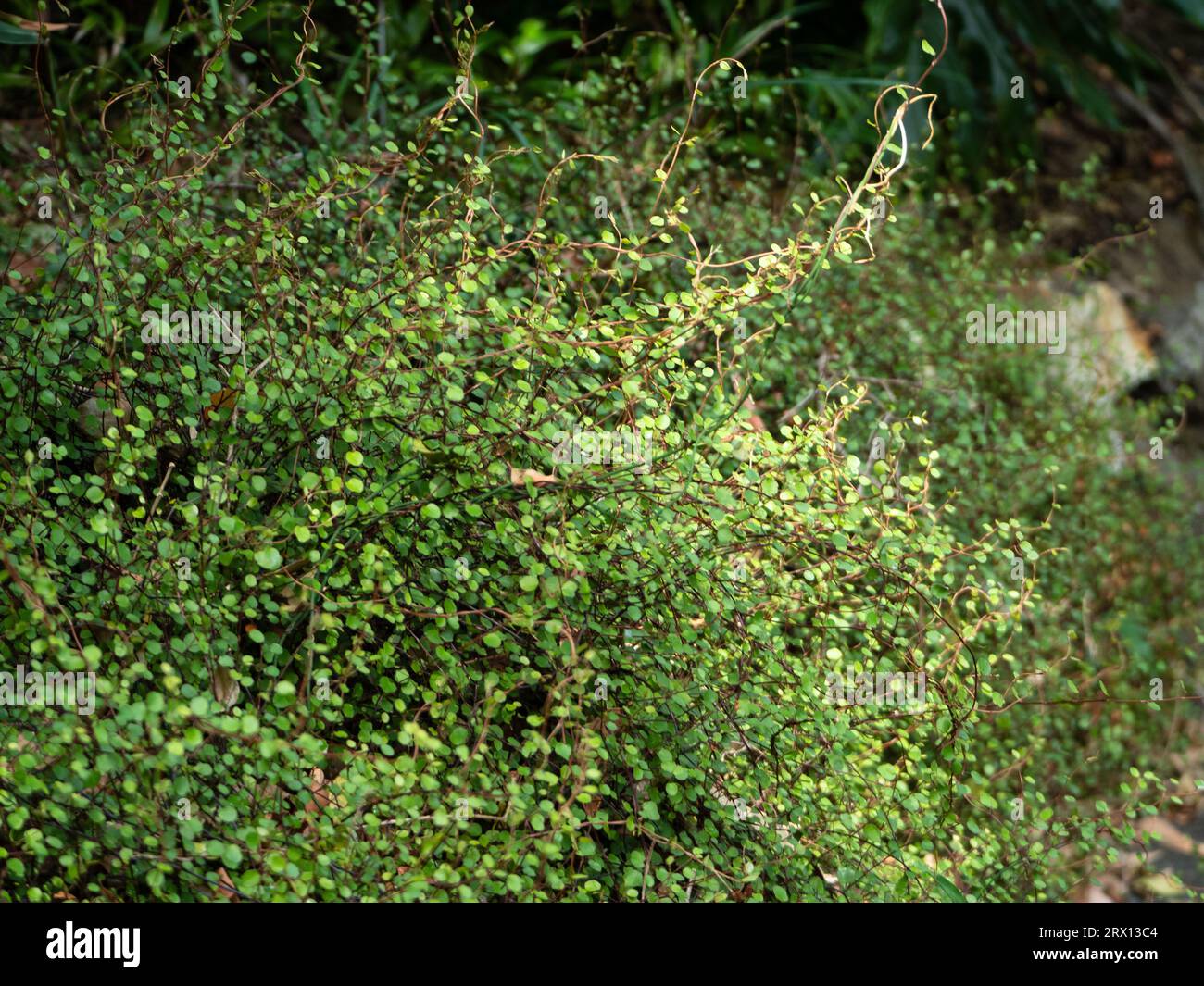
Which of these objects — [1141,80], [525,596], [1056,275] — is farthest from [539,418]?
[1141,80]

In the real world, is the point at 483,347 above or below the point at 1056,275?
below

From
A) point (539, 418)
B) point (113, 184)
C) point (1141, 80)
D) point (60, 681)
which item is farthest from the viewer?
point (1141, 80)

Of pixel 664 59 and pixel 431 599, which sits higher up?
pixel 664 59

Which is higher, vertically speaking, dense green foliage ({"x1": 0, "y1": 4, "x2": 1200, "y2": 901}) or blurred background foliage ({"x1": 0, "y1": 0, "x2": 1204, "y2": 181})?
blurred background foliage ({"x1": 0, "y1": 0, "x2": 1204, "y2": 181})

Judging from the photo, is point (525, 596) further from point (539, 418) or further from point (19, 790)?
point (19, 790)

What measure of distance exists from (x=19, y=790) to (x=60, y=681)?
24 cm

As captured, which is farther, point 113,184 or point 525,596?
point 113,184

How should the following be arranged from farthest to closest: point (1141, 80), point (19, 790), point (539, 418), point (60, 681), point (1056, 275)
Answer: point (1141, 80), point (1056, 275), point (539, 418), point (60, 681), point (19, 790)

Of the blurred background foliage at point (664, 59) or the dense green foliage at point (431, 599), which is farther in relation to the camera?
the blurred background foliage at point (664, 59)

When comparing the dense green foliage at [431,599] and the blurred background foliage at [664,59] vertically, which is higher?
the blurred background foliage at [664,59]

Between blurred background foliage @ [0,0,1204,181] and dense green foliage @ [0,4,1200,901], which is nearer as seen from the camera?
dense green foliage @ [0,4,1200,901]

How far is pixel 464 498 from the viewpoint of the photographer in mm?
2682

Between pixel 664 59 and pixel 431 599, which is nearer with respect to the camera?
pixel 431 599
